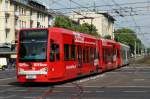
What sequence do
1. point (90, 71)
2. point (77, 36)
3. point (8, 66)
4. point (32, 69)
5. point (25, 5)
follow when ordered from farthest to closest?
point (25, 5), point (8, 66), point (90, 71), point (77, 36), point (32, 69)

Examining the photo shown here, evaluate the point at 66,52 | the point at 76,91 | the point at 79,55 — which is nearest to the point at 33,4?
the point at 79,55

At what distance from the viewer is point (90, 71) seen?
3722cm

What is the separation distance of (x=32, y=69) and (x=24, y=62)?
0.62 meters

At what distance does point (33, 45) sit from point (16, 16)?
200ft

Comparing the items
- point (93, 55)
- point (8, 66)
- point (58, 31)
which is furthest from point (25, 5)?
point (58, 31)

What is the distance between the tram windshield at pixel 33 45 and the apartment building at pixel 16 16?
177 ft

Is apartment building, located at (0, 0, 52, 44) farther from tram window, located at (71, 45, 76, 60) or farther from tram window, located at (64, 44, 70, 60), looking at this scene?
tram window, located at (64, 44, 70, 60)

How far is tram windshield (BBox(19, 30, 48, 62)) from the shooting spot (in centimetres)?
2723

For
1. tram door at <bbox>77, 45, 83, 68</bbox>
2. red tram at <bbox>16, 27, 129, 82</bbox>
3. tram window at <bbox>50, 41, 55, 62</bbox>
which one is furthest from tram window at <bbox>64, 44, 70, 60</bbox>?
tram door at <bbox>77, 45, 83, 68</bbox>

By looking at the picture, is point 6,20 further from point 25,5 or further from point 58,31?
point 58,31

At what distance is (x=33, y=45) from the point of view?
90.0ft

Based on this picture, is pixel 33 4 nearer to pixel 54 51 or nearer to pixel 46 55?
pixel 54 51

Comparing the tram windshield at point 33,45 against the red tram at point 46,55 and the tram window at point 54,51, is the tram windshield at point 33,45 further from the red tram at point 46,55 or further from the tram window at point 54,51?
the tram window at point 54,51

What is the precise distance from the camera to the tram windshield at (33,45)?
1072 inches
